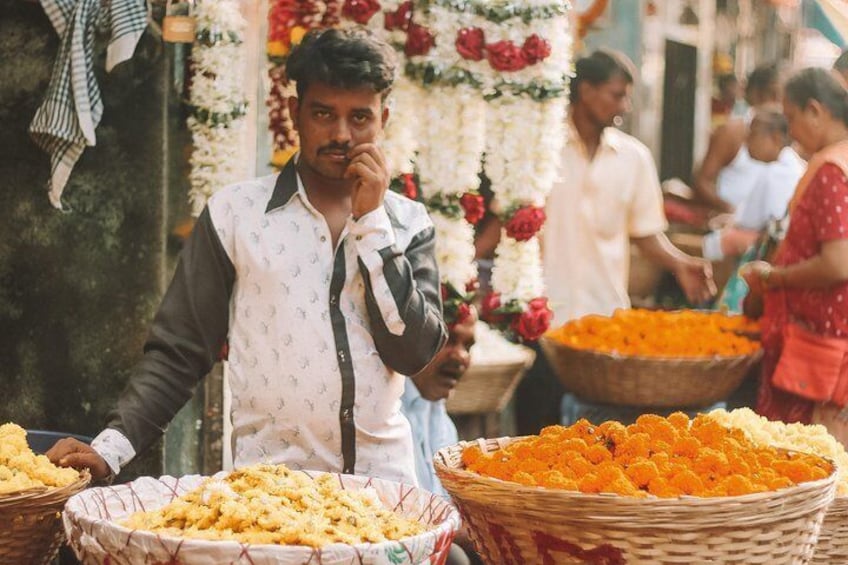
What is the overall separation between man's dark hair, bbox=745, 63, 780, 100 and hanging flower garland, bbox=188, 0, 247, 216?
6.08 metres

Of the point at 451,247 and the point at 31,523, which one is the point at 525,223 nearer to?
the point at 451,247

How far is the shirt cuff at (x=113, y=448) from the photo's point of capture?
2.93 meters

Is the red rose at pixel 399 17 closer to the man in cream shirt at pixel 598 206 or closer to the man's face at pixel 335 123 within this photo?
the man's face at pixel 335 123

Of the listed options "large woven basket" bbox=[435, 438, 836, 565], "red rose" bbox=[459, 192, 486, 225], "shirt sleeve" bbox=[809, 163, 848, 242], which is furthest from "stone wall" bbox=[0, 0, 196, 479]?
"shirt sleeve" bbox=[809, 163, 848, 242]

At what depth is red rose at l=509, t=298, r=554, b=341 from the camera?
4.82 m

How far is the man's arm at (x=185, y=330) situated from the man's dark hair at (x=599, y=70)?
12.5 ft

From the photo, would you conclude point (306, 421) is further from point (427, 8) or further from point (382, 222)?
point (427, 8)

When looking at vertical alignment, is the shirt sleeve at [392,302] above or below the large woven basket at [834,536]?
above

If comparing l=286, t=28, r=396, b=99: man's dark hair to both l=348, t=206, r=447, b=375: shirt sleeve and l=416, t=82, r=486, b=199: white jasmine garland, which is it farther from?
l=416, t=82, r=486, b=199: white jasmine garland

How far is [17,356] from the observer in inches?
160

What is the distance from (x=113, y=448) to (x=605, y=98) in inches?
170

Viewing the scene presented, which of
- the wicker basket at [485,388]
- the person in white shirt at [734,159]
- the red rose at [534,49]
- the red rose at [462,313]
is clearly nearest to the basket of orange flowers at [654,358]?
the wicker basket at [485,388]

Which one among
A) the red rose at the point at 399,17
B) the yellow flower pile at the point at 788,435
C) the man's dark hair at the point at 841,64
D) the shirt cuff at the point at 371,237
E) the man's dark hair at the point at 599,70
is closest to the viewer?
the shirt cuff at the point at 371,237

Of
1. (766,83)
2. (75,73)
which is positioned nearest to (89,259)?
(75,73)
